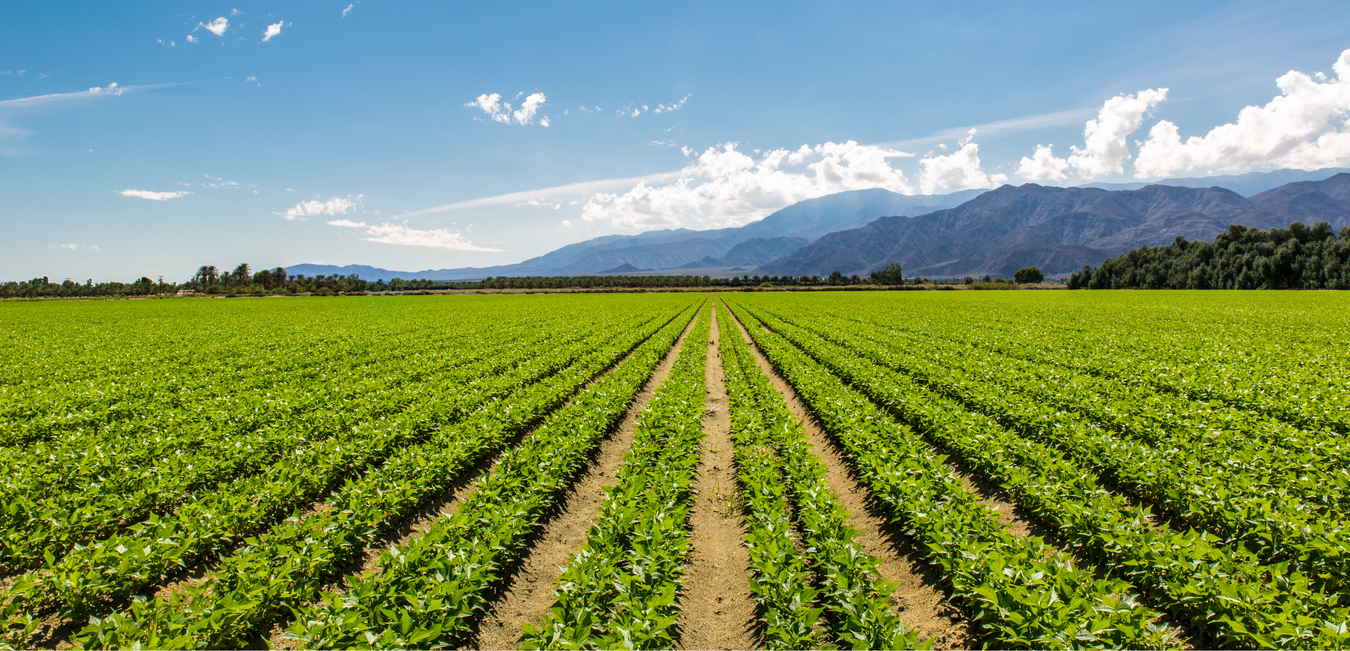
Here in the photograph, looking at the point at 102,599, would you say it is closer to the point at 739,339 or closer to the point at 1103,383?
the point at 1103,383

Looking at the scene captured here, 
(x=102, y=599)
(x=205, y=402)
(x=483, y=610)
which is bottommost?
(x=483, y=610)

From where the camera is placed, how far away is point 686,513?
7637 mm

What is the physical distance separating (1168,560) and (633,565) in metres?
5.72

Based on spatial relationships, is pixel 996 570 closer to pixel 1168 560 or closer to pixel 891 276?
pixel 1168 560

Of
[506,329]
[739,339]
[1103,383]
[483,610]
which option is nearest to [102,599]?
[483,610]

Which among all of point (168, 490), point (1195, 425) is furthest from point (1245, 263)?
→ point (168, 490)

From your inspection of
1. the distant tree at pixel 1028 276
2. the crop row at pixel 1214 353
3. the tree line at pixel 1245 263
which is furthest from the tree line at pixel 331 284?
the crop row at pixel 1214 353

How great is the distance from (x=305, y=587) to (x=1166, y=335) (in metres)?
34.6

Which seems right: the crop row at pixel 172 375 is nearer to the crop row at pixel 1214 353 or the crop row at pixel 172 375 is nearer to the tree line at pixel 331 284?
the crop row at pixel 1214 353

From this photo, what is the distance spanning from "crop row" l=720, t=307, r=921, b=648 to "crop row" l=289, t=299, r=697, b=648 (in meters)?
3.09

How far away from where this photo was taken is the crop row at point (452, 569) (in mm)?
4652

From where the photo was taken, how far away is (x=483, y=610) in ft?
19.8

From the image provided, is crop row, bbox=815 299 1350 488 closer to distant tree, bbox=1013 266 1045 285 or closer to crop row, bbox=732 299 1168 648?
crop row, bbox=732 299 1168 648

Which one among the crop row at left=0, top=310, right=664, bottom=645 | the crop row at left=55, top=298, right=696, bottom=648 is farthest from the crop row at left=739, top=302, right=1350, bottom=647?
the crop row at left=0, top=310, right=664, bottom=645
